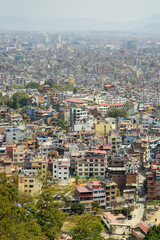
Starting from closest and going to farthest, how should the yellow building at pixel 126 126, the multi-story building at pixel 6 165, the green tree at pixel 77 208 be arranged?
the green tree at pixel 77 208 → the multi-story building at pixel 6 165 → the yellow building at pixel 126 126

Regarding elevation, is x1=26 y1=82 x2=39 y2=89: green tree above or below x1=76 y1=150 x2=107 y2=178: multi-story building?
below

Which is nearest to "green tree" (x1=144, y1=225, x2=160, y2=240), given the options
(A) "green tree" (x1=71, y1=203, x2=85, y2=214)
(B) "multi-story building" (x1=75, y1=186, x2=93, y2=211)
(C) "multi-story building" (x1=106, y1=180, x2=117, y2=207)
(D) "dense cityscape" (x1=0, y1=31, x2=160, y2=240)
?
(D) "dense cityscape" (x1=0, y1=31, x2=160, y2=240)

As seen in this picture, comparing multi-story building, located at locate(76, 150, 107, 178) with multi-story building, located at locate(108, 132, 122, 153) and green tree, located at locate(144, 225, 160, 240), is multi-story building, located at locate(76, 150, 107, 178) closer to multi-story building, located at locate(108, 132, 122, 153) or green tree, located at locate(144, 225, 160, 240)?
multi-story building, located at locate(108, 132, 122, 153)

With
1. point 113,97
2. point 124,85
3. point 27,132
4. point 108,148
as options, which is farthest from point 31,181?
point 124,85

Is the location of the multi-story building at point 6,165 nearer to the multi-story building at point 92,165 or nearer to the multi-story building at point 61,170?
the multi-story building at point 61,170

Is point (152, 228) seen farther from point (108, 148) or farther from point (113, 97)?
point (113, 97)

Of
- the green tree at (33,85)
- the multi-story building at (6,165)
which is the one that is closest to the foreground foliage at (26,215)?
the multi-story building at (6,165)

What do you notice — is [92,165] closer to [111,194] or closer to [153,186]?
[111,194]
